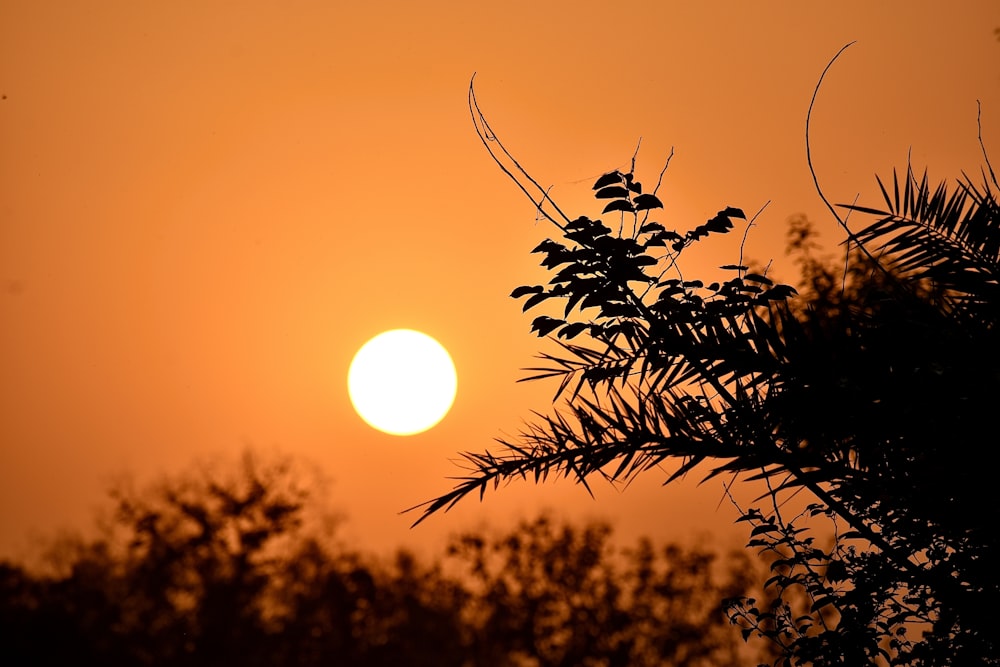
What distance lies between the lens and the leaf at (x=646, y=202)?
4.31 meters

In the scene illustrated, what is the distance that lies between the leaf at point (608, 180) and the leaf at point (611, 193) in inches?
1.2

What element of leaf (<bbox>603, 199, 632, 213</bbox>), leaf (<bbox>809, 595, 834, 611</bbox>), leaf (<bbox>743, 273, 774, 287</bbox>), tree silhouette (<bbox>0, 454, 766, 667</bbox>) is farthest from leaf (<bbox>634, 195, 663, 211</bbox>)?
tree silhouette (<bbox>0, 454, 766, 667</bbox>)

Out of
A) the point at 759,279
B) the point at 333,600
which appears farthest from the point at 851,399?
the point at 333,600

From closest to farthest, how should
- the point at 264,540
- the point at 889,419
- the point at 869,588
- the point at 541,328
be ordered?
1. the point at 889,419
2. the point at 869,588
3. the point at 541,328
4. the point at 264,540

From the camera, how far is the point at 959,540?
338 centimetres

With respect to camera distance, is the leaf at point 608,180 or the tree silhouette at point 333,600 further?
the tree silhouette at point 333,600

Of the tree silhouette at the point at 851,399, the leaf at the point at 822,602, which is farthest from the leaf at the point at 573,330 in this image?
the leaf at the point at 822,602

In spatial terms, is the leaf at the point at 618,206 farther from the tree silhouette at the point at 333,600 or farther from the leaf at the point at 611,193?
the tree silhouette at the point at 333,600

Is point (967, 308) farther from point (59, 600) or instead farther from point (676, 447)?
point (59, 600)

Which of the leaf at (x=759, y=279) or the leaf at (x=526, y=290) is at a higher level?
the leaf at (x=526, y=290)

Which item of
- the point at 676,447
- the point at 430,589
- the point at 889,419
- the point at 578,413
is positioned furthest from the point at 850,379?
the point at 430,589

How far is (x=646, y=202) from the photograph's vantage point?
14.2 ft

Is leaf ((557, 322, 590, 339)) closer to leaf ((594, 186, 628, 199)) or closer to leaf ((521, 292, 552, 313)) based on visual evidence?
leaf ((521, 292, 552, 313))

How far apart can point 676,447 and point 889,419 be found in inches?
30.0
